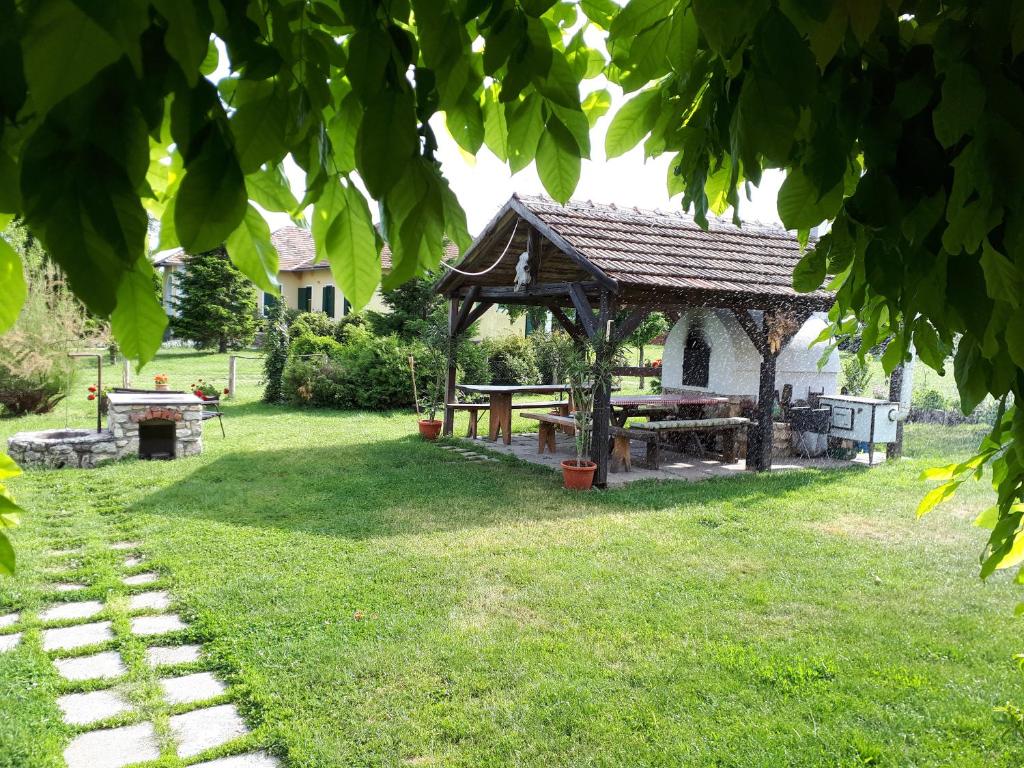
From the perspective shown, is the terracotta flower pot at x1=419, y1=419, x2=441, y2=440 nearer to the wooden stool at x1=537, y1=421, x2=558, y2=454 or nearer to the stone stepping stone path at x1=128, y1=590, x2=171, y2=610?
the wooden stool at x1=537, y1=421, x2=558, y2=454

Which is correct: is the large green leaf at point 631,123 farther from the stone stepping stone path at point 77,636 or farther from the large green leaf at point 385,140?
the stone stepping stone path at point 77,636

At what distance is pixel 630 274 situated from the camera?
9242mm

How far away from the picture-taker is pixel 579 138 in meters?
1.19

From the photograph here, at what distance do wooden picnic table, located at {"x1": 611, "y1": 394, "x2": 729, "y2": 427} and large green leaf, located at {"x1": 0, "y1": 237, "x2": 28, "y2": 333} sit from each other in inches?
389

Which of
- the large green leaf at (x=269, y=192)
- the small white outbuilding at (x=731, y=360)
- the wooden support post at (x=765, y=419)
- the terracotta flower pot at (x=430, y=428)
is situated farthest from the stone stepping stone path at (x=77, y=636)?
the small white outbuilding at (x=731, y=360)

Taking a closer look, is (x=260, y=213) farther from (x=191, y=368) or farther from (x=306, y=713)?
(x=191, y=368)

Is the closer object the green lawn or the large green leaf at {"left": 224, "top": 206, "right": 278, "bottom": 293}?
the large green leaf at {"left": 224, "top": 206, "right": 278, "bottom": 293}

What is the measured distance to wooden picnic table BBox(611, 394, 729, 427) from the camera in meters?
10.6

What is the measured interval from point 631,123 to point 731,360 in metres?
10.5

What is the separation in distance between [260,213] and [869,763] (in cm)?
353

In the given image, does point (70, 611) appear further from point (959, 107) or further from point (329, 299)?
point (329, 299)

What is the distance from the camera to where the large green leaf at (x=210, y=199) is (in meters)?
0.81

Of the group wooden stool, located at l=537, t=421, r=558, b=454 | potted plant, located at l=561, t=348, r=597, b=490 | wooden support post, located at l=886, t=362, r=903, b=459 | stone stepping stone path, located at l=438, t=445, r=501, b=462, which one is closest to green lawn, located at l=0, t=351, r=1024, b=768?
potted plant, located at l=561, t=348, r=597, b=490

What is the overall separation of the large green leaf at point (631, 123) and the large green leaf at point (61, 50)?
1263mm
